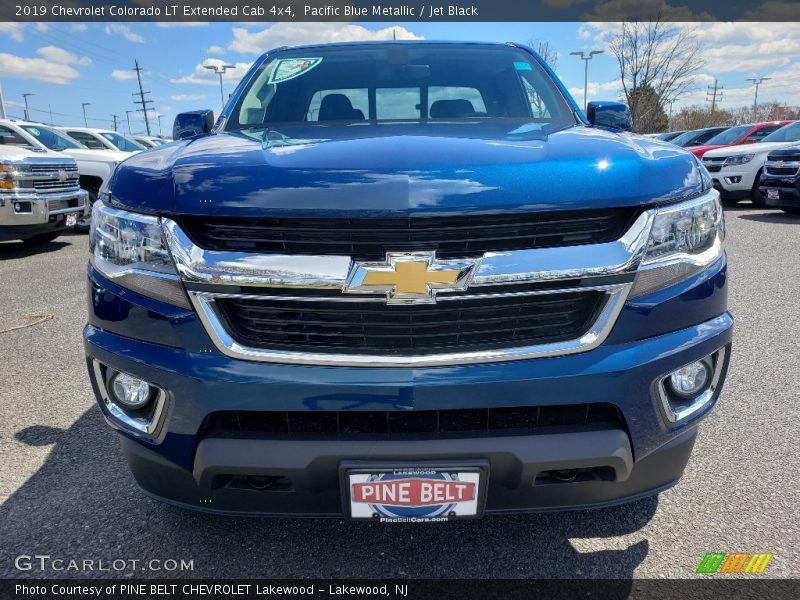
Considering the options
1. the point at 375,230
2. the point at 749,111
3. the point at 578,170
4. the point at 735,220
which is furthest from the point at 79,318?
the point at 749,111

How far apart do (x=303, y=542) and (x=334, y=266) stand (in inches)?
44.8

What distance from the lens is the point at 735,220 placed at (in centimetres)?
1095

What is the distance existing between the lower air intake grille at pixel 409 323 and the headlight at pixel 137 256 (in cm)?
16

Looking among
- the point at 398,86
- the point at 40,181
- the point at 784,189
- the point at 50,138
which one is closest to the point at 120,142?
the point at 50,138

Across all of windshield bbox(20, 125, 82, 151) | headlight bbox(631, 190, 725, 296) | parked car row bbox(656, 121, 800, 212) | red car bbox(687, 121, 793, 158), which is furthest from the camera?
red car bbox(687, 121, 793, 158)

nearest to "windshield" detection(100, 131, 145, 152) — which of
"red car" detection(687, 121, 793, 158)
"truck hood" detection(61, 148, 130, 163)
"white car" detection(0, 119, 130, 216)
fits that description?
"white car" detection(0, 119, 130, 216)

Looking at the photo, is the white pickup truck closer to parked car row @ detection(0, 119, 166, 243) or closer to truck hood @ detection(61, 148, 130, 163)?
parked car row @ detection(0, 119, 166, 243)

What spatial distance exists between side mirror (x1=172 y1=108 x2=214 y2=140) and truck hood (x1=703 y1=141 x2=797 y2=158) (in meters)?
11.9

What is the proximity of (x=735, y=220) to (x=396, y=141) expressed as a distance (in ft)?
36.2

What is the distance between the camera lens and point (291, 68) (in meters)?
3.18

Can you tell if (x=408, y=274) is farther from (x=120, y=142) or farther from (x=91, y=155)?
(x=120, y=142)

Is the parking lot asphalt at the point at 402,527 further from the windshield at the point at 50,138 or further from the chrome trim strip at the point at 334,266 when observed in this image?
the windshield at the point at 50,138

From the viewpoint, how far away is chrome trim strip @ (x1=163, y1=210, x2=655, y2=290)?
63.4 inches

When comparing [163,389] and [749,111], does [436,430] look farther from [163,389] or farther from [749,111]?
[749,111]
